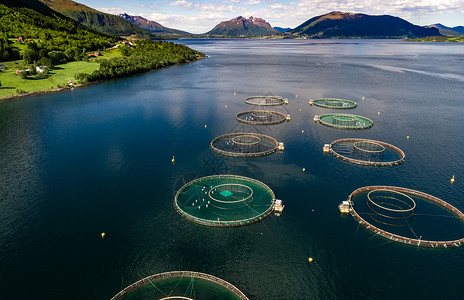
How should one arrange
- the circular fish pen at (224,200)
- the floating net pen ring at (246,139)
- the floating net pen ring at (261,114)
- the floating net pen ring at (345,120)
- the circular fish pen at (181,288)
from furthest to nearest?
the floating net pen ring at (261,114) → the floating net pen ring at (345,120) → the floating net pen ring at (246,139) → the circular fish pen at (224,200) → the circular fish pen at (181,288)

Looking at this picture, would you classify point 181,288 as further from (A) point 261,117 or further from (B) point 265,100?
(B) point 265,100

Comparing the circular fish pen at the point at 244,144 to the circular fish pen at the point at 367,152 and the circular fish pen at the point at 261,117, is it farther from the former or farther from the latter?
the circular fish pen at the point at 367,152

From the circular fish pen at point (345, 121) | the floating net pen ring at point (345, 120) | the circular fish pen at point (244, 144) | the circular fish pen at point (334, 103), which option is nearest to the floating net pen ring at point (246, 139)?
the circular fish pen at point (244, 144)

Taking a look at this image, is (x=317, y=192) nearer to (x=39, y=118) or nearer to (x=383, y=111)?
(x=383, y=111)

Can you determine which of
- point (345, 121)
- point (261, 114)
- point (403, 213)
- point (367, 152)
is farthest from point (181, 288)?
point (345, 121)

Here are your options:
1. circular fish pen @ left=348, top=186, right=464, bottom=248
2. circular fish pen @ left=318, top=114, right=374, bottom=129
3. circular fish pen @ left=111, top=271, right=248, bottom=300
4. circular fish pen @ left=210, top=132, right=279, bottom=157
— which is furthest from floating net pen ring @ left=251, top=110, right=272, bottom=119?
circular fish pen @ left=111, top=271, right=248, bottom=300

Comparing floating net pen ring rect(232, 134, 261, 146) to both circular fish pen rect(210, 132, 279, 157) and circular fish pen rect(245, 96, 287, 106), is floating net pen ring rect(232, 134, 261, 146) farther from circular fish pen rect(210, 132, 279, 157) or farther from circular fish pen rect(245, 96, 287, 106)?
circular fish pen rect(245, 96, 287, 106)
